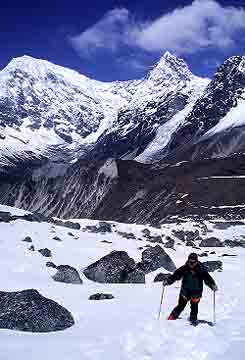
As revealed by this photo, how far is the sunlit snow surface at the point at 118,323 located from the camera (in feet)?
45.4

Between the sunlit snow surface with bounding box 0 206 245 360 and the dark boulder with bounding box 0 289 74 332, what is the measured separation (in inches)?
13.2

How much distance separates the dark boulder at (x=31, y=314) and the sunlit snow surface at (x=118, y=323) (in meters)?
0.34

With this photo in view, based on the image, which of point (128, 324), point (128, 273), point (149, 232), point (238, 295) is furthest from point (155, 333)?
point (149, 232)

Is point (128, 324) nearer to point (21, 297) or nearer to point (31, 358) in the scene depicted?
point (21, 297)

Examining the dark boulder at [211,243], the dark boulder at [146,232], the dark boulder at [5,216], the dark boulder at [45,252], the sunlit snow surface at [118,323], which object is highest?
the dark boulder at [146,232]

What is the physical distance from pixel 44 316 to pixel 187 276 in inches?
173

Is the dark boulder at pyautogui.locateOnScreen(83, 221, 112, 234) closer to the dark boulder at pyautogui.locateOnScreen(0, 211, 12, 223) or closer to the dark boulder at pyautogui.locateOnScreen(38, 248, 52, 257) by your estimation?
the dark boulder at pyautogui.locateOnScreen(0, 211, 12, 223)

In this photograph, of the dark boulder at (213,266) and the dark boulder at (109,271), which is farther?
the dark boulder at (213,266)

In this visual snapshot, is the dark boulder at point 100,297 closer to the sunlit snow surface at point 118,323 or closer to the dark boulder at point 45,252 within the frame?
the sunlit snow surface at point 118,323

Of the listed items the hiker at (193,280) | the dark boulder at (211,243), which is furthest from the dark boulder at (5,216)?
the hiker at (193,280)

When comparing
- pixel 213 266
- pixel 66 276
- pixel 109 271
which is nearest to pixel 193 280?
pixel 66 276

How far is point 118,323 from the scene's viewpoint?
17.7 m

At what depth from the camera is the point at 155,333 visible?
16031 millimetres

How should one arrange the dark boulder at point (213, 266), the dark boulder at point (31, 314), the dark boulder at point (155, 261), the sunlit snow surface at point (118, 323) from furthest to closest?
the dark boulder at point (213, 266), the dark boulder at point (155, 261), the dark boulder at point (31, 314), the sunlit snow surface at point (118, 323)
